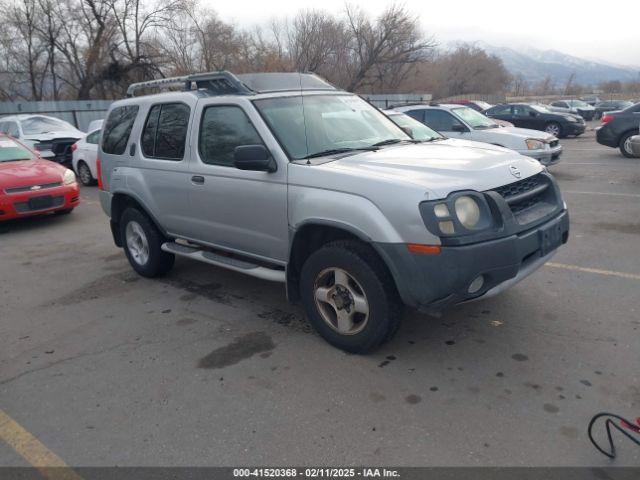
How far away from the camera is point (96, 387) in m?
3.54

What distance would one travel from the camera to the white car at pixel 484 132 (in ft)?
34.8

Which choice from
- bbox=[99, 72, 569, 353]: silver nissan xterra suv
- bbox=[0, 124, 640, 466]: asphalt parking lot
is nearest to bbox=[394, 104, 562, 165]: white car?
bbox=[0, 124, 640, 466]: asphalt parking lot

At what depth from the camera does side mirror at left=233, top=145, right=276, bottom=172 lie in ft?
12.3

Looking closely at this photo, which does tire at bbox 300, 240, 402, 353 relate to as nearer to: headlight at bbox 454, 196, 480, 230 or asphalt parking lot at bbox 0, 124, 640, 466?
asphalt parking lot at bbox 0, 124, 640, 466

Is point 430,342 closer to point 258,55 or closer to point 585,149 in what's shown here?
point 585,149

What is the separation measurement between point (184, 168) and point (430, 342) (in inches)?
104

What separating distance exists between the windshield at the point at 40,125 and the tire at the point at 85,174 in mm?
2458

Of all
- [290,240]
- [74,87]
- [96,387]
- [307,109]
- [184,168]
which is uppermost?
[74,87]

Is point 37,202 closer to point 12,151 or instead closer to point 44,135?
point 12,151

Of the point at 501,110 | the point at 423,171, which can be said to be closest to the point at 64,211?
the point at 423,171

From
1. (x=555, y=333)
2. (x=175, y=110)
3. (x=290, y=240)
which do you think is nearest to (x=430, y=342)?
(x=555, y=333)

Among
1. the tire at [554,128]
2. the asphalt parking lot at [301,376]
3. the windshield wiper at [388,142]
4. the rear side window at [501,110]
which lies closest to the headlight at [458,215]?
the asphalt parking lot at [301,376]

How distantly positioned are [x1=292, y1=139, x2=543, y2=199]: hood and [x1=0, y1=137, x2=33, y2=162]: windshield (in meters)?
7.49

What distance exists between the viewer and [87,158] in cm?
1220
